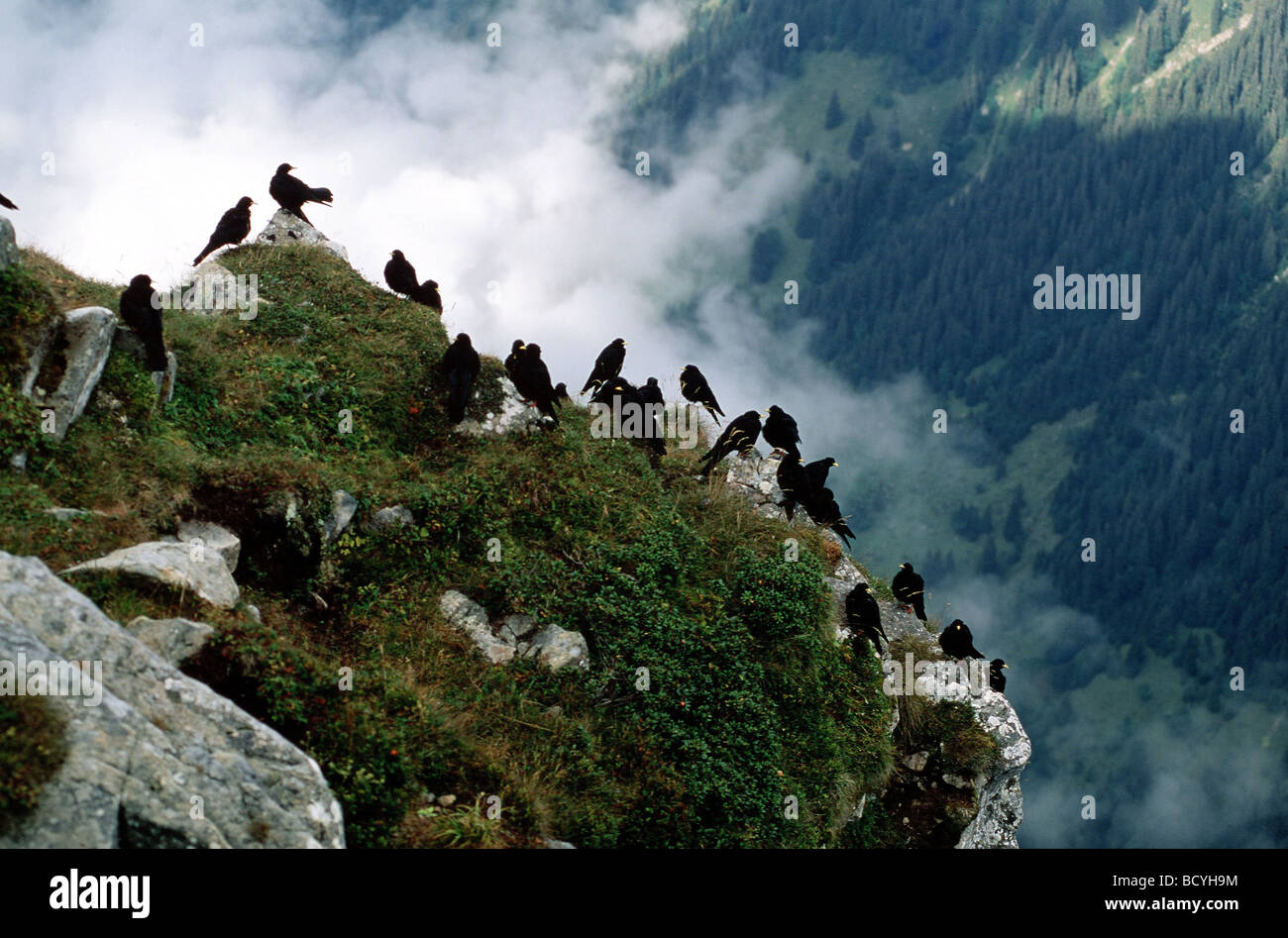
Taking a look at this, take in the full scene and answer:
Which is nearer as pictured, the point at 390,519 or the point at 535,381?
the point at 390,519

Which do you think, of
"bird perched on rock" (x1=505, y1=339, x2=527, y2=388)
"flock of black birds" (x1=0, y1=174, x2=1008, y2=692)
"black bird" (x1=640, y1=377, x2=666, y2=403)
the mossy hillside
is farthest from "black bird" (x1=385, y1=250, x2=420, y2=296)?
"black bird" (x1=640, y1=377, x2=666, y2=403)

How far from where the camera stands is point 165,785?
8.00 m

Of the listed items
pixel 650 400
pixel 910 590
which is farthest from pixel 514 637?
pixel 910 590

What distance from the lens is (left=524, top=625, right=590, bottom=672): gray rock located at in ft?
46.4

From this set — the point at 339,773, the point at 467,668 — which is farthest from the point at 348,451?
the point at 339,773

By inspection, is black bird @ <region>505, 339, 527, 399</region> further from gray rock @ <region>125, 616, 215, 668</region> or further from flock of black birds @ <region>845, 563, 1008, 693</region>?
gray rock @ <region>125, 616, 215, 668</region>

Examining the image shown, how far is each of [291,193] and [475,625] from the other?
9.90m

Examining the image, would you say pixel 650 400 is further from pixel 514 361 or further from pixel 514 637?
pixel 514 637

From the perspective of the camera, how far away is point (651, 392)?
2016 cm

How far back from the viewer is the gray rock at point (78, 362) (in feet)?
41.1

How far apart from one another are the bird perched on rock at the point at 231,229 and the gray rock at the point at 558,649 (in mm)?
9044

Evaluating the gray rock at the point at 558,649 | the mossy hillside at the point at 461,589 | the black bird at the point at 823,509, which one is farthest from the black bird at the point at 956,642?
the gray rock at the point at 558,649
